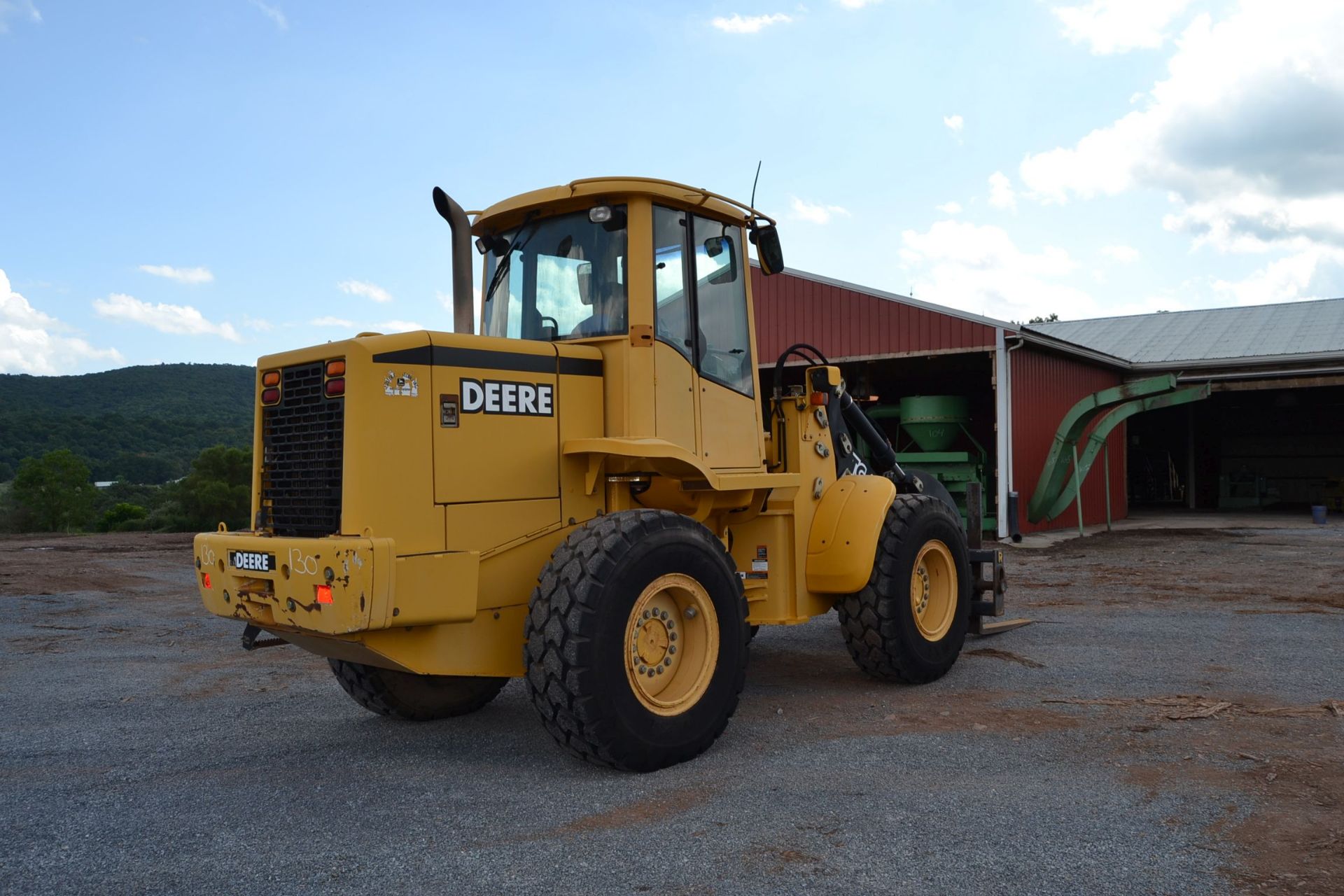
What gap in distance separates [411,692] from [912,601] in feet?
10.4

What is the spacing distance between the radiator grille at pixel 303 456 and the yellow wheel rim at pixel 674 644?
1.51m

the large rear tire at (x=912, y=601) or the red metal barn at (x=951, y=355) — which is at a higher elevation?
the red metal barn at (x=951, y=355)

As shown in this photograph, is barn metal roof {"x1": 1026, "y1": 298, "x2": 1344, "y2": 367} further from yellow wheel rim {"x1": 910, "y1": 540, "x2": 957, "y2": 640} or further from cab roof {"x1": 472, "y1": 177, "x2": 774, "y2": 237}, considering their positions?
cab roof {"x1": 472, "y1": 177, "x2": 774, "y2": 237}

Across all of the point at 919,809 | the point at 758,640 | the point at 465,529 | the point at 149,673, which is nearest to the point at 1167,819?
the point at 919,809

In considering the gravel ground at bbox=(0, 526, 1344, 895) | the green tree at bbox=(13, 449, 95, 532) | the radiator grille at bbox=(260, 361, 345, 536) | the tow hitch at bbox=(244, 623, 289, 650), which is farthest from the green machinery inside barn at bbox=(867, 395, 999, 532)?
the green tree at bbox=(13, 449, 95, 532)

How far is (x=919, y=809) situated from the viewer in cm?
429

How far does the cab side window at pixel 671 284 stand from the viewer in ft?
18.3

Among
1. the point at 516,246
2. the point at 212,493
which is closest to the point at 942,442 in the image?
the point at 516,246

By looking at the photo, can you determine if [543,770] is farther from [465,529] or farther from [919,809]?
[919,809]

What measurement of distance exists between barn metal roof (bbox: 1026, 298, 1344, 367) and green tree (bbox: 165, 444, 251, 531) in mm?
22536

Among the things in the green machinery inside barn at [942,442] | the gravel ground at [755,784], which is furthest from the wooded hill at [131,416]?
the gravel ground at [755,784]

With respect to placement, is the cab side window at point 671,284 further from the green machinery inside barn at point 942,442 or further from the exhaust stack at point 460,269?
the green machinery inside barn at point 942,442

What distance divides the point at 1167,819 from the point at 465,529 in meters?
3.20

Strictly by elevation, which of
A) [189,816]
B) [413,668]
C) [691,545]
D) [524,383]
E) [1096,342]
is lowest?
[189,816]
